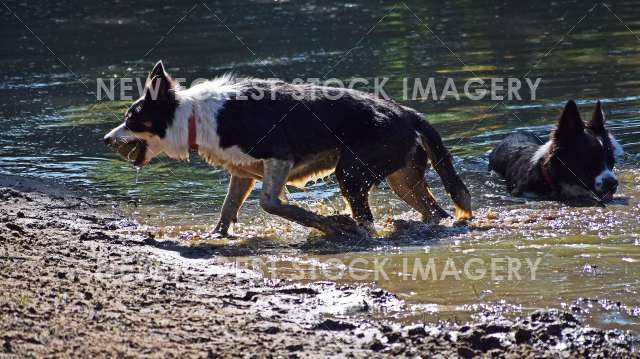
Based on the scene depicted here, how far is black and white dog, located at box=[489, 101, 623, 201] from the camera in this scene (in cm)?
969

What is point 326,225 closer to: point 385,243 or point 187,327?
point 385,243

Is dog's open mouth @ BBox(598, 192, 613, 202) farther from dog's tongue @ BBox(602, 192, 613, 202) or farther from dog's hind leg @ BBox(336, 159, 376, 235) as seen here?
dog's hind leg @ BBox(336, 159, 376, 235)

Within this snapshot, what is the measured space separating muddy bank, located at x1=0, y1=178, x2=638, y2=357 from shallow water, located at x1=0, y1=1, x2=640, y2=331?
325mm

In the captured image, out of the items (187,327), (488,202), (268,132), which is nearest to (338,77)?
(488,202)

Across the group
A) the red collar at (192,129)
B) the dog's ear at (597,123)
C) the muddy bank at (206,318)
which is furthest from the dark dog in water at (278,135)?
the dog's ear at (597,123)

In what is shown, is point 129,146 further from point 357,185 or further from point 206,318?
point 206,318

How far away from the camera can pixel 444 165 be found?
29.8 feet

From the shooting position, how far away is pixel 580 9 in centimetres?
2055

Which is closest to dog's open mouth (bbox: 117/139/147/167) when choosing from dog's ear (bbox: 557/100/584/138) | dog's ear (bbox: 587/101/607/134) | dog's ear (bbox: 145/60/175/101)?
dog's ear (bbox: 145/60/175/101)

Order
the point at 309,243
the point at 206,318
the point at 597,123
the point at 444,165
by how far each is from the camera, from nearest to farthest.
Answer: the point at 206,318 → the point at 309,243 → the point at 444,165 → the point at 597,123

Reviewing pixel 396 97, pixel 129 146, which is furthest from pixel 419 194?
pixel 396 97

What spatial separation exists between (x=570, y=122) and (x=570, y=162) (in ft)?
1.25

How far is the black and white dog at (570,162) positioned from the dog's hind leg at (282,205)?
242cm

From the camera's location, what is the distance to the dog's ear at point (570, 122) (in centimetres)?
970
